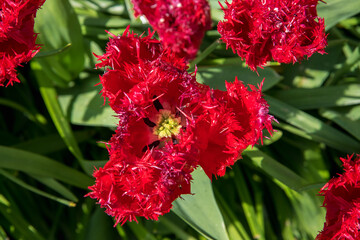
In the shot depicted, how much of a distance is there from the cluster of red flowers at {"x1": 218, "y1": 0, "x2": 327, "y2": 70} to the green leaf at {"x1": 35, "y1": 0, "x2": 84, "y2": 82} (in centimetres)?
47

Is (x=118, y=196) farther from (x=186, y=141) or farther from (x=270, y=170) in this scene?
(x=270, y=170)

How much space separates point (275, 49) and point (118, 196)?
1.47ft

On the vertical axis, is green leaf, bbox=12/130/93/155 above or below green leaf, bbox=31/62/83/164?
below

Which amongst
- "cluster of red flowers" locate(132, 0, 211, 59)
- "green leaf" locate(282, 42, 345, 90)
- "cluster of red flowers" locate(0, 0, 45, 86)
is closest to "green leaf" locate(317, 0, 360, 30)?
"green leaf" locate(282, 42, 345, 90)

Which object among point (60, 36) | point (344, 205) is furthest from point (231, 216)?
point (60, 36)

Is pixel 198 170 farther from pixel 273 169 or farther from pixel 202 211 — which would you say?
pixel 273 169

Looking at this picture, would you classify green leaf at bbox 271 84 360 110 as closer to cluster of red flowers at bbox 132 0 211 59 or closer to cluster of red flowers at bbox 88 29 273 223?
cluster of red flowers at bbox 88 29 273 223

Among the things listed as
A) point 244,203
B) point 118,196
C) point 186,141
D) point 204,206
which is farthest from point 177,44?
point 244,203

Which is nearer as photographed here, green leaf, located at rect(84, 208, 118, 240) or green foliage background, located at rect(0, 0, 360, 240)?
green foliage background, located at rect(0, 0, 360, 240)

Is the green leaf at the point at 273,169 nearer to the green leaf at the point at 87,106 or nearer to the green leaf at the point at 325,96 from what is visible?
the green leaf at the point at 325,96

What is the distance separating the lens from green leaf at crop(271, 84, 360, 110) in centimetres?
117

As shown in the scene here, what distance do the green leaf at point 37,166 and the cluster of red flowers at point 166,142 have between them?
1.21 feet

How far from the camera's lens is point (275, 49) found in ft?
2.64

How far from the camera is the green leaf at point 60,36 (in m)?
1.02
